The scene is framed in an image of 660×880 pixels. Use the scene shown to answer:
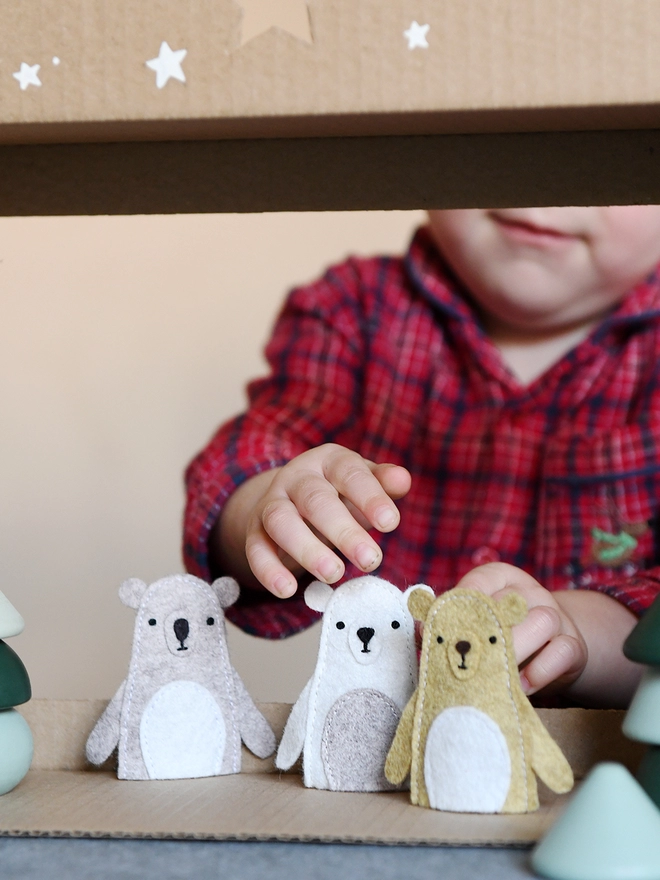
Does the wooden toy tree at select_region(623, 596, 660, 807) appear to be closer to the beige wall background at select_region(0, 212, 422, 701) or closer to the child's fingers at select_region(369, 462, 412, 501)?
the child's fingers at select_region(369, 462, 412, 501)

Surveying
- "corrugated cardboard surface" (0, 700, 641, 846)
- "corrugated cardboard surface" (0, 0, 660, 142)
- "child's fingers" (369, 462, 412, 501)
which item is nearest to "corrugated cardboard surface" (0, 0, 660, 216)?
"corrugated cardboard surface" (0, 0, 660, 142)

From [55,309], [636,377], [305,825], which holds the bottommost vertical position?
[305,825]

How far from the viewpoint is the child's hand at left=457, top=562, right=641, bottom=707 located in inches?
16.8

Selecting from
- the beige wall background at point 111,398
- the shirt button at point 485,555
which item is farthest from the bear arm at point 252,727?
the beige wall background at point 111,398

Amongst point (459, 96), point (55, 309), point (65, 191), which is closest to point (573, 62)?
point (459, 96)

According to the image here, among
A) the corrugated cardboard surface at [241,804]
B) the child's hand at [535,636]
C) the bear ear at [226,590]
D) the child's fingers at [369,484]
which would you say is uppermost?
the child's fingers at [369,484]

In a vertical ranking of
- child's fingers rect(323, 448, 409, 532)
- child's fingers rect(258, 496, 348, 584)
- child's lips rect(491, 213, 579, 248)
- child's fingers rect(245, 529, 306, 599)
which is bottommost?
child's fingers rect(245, 529, 306, 599)

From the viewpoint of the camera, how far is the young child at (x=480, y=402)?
2.57 feet

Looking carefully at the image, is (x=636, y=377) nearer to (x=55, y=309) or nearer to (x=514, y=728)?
(x=514, y=728)

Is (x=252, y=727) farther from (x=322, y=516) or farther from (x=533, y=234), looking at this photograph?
(x=533, y=234)

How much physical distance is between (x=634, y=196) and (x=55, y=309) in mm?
1001

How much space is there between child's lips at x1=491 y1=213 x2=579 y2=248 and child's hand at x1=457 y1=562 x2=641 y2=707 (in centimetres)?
36

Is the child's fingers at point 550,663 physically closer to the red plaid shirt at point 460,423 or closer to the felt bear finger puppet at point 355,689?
the felt bear finger puppet at point 355,689

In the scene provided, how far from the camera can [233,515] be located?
0.66 meters
